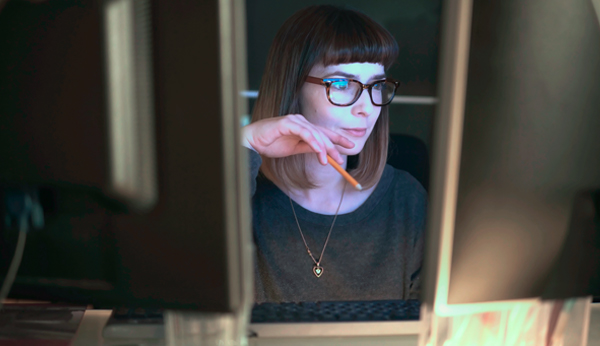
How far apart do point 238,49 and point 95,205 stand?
25 cm

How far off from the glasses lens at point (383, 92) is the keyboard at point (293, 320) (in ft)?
1.30

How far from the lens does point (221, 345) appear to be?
510 mm

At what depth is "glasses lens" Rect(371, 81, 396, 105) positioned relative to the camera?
779 mm

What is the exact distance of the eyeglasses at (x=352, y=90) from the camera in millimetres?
772

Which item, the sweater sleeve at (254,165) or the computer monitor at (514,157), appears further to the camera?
the sweater sleeve at (254,165)

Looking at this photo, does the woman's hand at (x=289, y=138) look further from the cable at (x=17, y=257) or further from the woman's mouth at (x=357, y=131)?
the cable at (x=17, y=257)

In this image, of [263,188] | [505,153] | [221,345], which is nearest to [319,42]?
[263,188]

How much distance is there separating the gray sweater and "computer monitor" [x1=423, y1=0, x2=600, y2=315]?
12.4 inches

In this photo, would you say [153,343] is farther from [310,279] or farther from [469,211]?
[469,211]

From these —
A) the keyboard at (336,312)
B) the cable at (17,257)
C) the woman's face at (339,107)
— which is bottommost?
the keyboard at (336,312)

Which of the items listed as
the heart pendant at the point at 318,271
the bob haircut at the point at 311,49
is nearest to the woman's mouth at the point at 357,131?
the bob haircut at the point at 311,49

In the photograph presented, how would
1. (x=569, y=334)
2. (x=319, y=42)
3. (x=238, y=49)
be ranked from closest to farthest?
1. (x=238, y=49)
2. (x=569, y=334)
3. (x=319, y=42)

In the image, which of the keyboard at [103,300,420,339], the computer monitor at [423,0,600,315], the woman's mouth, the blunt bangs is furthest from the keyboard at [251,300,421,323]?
the blunt bangs

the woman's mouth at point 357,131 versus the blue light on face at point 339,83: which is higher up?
the blue light on face at point 339,83
